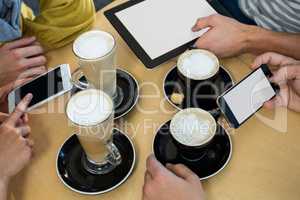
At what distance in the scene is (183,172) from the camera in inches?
30.7

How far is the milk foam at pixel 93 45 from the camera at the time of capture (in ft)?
2.79

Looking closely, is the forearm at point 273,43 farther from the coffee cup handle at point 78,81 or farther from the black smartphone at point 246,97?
the coffee cup handle at point 78,81

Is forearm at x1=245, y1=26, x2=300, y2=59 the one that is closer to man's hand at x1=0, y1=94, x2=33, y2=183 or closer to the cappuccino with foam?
the cappuccino with foam

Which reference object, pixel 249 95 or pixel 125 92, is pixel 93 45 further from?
pixel 249 95

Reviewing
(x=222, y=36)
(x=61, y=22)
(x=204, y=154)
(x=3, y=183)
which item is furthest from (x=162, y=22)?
(x=3, y=183)

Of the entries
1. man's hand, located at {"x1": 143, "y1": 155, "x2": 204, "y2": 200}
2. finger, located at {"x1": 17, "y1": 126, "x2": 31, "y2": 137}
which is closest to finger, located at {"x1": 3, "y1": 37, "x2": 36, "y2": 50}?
finger, located at {"x1": 17, "y1": 126, "x2": 31, "y2": 137}

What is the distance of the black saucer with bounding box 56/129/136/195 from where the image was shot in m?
0.79

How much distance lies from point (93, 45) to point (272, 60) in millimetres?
411

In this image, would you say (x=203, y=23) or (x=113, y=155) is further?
(x=203, y=23)

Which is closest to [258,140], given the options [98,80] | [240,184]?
[240,184]

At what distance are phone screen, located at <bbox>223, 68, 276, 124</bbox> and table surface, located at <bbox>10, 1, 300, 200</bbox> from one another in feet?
0.13

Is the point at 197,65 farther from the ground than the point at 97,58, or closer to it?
closer to it

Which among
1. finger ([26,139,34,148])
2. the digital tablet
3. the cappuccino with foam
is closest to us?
the cappuccino with foam

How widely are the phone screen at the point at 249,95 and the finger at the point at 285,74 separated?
0.13 feet
